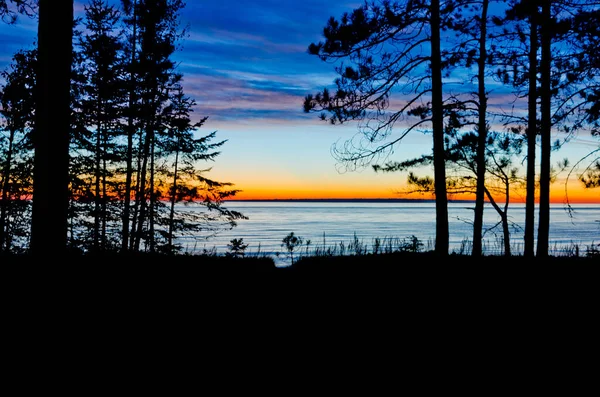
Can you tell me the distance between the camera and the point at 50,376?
14.0ft

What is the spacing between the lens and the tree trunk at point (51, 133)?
7070 millimetres

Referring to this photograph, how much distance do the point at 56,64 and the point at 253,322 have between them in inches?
213

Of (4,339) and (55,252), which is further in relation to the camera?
(55,252)

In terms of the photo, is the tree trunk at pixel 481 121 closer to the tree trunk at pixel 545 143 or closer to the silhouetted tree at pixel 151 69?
the tree trunk at pixel 545 143

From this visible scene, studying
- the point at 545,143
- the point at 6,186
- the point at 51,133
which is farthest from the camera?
the point at 6,186

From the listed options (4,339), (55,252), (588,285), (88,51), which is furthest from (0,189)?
(588,285)

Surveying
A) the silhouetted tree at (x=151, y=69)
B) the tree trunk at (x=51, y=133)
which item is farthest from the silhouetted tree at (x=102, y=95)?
the tree trunk at (x=51, y=133)

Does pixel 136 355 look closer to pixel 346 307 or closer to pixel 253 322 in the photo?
pixel 253 322

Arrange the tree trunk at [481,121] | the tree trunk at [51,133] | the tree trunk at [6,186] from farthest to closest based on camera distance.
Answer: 1. the tree trunk at [6,186]
2. the tree trunk at [481,121]
3. the tree trunk at [51,133]

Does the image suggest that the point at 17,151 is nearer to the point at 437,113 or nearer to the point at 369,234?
the point at 437,113

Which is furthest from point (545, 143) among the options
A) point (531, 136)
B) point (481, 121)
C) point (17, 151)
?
point (17, 151)

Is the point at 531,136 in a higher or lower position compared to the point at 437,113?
lower

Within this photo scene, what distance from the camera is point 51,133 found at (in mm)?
7074

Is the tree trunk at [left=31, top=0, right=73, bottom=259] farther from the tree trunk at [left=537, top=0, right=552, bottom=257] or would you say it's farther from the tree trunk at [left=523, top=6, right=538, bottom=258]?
the tree trunk at [left=523, top=6, right=538, bottom=258]
